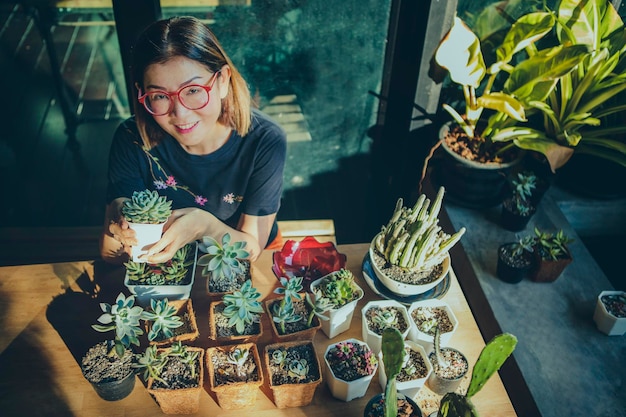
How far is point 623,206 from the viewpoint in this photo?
2205 mm

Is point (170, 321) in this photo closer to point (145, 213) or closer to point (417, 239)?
point (145, 213)

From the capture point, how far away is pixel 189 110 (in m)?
1.42

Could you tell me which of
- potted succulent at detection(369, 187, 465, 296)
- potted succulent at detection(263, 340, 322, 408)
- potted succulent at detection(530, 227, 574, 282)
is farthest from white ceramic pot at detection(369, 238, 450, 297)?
potted succulent at detection(530, 227, 574, 282)

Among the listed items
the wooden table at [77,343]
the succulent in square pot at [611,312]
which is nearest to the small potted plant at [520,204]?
the succulent in square pot at [611,312]

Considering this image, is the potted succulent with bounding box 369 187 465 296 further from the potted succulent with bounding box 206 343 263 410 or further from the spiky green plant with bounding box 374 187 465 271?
the potted succulent with bounding box 206 343 263 410

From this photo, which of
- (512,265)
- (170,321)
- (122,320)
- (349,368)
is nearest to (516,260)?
(512,265)

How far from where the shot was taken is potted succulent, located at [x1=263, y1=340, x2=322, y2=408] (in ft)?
4.01

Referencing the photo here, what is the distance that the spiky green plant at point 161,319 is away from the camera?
1.25 m

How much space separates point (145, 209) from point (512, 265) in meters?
1.24

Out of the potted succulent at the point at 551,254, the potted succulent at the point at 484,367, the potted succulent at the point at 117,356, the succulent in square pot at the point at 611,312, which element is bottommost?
the succulent in square pot at the point at 611,312

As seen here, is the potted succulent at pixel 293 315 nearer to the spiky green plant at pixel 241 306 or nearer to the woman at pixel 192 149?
the spiky green plant at pixel 241 306

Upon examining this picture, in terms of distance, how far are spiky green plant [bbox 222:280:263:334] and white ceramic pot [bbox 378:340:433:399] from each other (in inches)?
13.4

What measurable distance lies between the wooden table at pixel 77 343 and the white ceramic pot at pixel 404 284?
91 mm

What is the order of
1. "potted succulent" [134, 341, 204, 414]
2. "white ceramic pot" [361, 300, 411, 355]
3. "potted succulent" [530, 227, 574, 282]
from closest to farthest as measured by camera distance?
1. "potted succulent" [134, 341, 204, 414]
2. "white ceramic pot" [361, 300, 411, 355]
3. "potted succulent" [530, 227, 574, 282]
